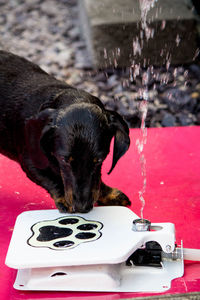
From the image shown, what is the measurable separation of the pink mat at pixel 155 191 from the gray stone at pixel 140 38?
6.02 ft

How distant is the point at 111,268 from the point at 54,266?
199 mm

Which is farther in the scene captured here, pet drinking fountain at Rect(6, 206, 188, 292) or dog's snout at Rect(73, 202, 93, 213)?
dog's snout at Rect(73, 202, 93, 213)

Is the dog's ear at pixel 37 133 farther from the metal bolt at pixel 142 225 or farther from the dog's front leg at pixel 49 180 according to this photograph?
the metal bolt at pixel 142 225

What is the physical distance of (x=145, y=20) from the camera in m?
4.88

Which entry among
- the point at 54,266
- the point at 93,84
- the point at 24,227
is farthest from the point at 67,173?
the point at 93,84

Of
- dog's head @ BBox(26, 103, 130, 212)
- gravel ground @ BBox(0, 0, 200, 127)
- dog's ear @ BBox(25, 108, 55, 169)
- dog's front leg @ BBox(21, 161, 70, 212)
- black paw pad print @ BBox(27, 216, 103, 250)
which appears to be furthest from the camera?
gravel ground @ BBox(0, 0, 200, 127)

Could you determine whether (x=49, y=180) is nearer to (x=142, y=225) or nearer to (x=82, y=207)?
(x=82, y=207)

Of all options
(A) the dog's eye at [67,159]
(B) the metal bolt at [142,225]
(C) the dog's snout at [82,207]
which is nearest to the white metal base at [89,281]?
(B) the metal bolt at [142,225]

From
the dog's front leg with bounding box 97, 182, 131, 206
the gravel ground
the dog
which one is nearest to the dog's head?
the dog

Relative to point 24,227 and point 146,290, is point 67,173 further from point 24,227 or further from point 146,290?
point 146,290

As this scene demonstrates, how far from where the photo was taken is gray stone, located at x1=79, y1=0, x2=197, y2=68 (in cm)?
492

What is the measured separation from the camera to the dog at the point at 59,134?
207 cm

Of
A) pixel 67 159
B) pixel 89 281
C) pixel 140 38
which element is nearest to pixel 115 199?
pixel 67 159

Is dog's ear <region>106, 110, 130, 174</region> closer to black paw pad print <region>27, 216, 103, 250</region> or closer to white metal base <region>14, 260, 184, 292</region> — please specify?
black paw pad print <region>27, 216, 103, 250</region>
